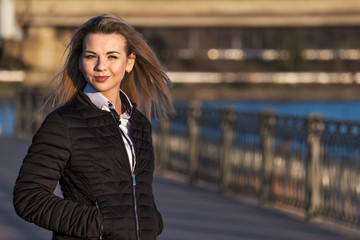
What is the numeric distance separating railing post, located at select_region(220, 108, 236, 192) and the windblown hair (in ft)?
34.1

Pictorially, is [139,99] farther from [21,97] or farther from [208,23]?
[208,23]

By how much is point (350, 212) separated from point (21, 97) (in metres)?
18.3

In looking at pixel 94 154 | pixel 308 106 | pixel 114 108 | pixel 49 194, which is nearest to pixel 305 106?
pixel 308 106

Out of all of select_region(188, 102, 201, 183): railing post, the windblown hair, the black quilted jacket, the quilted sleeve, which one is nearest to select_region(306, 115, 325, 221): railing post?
select_region(188, 102, 201, 183): railing post

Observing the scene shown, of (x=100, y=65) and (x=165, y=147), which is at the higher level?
(x=100, y=65)

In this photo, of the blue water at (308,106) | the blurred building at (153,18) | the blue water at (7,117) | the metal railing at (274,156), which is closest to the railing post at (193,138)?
the metal railing at (274,156)

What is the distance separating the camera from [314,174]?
1201cm

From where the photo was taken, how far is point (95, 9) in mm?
85125

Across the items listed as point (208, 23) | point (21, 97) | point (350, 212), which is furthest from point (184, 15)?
point (350, 212)

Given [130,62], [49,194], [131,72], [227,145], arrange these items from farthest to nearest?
1. [227,145]
2. [131,72]
3. [130,62]
4. [49,194]

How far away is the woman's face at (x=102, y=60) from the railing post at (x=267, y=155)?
30.7 feet

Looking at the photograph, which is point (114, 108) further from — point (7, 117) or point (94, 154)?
point (7, 117)

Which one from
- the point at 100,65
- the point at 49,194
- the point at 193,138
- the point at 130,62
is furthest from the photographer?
the point at 193,138

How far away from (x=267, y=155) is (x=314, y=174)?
1.46m
